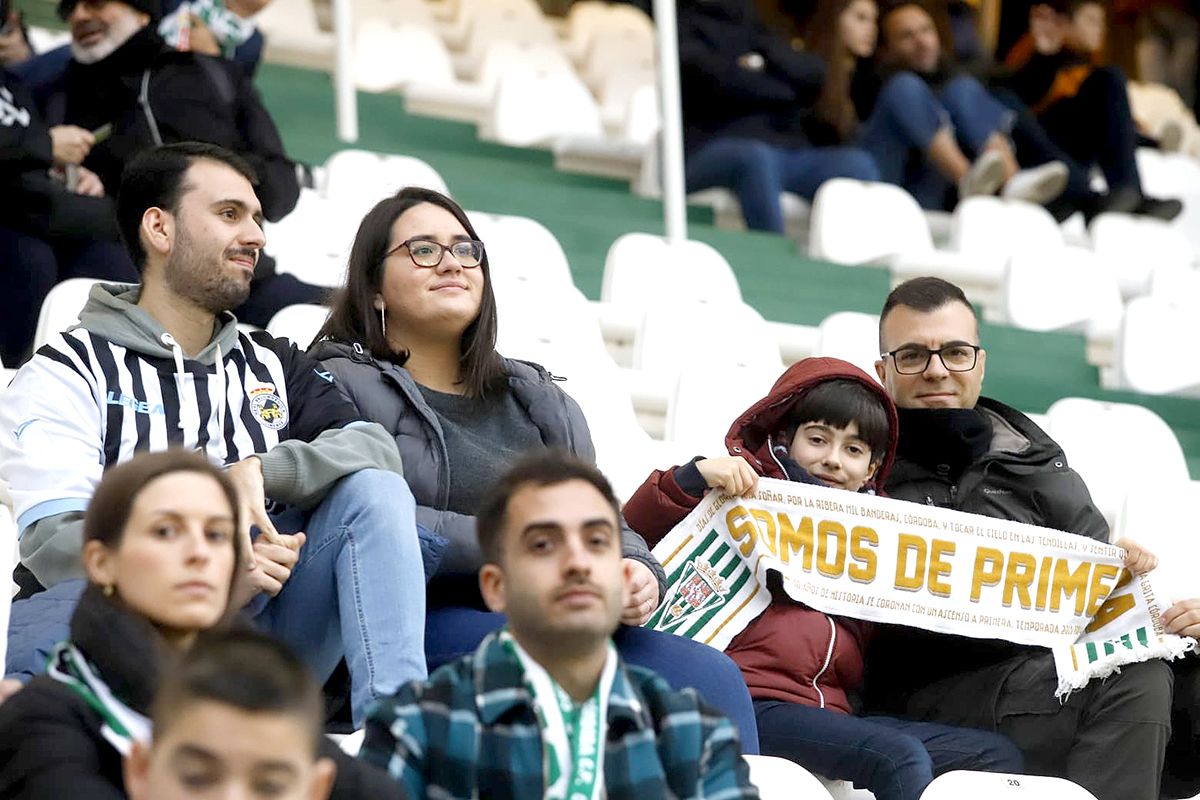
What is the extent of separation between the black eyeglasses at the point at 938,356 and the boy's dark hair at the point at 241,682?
179 centimetres

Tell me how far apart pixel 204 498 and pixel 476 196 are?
367cm

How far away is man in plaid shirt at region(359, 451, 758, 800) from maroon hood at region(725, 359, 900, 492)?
1038 millimetres

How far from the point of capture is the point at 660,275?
4.80 m

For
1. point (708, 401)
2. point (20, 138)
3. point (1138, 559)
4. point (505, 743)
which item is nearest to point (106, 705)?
point (505, 743)

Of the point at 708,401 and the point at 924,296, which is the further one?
the point at 708,401

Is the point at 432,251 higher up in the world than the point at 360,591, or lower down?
higher up

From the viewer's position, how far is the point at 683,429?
3.75 m

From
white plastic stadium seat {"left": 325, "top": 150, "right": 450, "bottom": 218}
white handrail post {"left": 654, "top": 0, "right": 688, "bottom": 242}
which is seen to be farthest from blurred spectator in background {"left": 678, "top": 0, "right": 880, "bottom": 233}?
white plastic stadium seat {"left": 325, "top": 150, "right": 450, "bottom": 218}

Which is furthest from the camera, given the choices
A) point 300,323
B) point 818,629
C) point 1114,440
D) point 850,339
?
point 850,339

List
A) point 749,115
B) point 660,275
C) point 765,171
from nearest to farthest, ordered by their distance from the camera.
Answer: point 660,275, point 765,171, point 749,115

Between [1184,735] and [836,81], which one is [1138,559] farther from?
[836,81]

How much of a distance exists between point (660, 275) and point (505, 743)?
286 cm

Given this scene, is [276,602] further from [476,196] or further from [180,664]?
[476,196]

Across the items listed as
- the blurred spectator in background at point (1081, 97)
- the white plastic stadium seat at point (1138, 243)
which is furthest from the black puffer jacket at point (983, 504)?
the blurred spectator in background at point (1081, 97)
